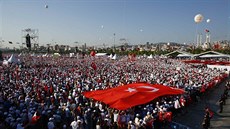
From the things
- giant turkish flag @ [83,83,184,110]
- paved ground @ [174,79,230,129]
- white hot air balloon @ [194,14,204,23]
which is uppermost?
white hot air balloon @ [194,14,204,23]

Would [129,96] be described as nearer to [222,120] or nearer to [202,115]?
[202,115]

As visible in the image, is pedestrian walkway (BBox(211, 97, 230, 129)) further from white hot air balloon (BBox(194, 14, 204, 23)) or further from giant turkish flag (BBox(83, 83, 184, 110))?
white hot air balloon (BBox(194, 14, 204, 23))

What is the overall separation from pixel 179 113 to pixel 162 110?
334 centimetres

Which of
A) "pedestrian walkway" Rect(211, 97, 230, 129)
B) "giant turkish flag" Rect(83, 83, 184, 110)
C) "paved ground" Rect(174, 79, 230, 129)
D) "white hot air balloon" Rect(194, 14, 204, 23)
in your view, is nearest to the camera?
"giant turkish flag" Rect(83, 83, 184, 110)

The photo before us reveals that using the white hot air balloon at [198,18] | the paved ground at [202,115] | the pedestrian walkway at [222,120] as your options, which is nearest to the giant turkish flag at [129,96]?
the paved ground at [202,115]

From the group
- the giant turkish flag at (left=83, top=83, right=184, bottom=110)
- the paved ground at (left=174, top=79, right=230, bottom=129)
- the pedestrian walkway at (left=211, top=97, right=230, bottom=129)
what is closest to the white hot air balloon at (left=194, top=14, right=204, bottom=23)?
the paved ground at (left=174, top=79, right=230, bottom=129)

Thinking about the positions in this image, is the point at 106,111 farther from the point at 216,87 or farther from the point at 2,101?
the point at 216,87

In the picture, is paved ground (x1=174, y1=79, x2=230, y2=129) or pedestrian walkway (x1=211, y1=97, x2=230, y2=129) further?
paved ground (x1=174, y1=79, x2=230, y2=129)

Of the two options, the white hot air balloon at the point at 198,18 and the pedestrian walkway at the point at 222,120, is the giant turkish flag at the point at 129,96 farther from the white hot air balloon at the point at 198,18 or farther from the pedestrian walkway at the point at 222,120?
the white hot air balloon at the point at 198,18

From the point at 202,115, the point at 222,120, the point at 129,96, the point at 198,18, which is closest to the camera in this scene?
the point at 129,96

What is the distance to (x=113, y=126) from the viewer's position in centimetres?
1231

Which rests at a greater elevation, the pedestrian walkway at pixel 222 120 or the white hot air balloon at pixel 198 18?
the white hot air balloon at pixel 198 18

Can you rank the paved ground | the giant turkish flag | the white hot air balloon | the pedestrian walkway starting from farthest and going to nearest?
the white hot air balloon, the paved ground, the pedestrian walkway, the giant turkish flag

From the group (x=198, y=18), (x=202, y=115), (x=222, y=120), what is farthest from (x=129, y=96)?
(x=198, y=18)
